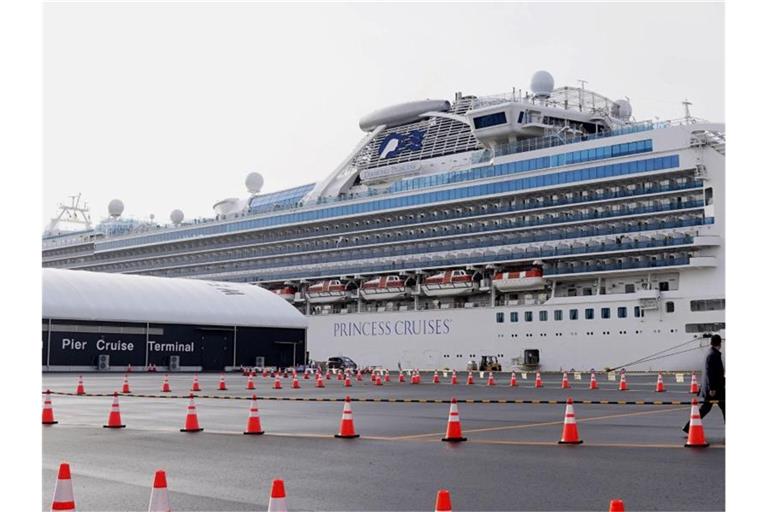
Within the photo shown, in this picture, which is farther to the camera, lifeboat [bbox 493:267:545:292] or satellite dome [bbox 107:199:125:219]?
satellite dome [bbox 107:199:125:219]

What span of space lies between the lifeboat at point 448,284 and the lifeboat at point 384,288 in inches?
93.4

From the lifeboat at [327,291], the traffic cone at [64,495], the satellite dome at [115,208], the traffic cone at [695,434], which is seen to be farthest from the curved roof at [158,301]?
the traffic cone at [64,495]

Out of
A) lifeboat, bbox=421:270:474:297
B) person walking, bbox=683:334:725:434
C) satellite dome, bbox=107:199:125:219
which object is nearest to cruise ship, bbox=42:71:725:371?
lifeboat, bbox=421:270:474:297

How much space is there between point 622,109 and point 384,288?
22190 millimetres

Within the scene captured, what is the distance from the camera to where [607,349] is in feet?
175

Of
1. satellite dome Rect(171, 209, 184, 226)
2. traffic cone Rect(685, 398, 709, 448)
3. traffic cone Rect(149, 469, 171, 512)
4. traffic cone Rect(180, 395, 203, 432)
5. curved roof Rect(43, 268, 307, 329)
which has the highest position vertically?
satellite dome Rect(171, 209, 184, 226)

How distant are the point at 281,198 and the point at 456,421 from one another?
232 ft

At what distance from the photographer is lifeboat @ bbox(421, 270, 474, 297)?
207 ft

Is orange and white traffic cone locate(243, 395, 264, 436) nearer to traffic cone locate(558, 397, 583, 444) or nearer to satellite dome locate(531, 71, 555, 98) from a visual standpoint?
traffic cone locate(558, 397, 583, 444)

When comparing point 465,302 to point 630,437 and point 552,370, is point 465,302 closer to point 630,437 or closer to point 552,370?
point 552,370

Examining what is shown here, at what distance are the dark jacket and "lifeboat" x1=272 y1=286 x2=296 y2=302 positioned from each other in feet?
207

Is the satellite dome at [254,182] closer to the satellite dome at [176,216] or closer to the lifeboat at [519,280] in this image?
the satellite dome at [176,216]

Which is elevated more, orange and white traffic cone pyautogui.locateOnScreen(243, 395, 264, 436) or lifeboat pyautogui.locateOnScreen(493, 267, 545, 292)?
lifeboat pyautogui.locateOnScreen(493, 267, 545, 292)

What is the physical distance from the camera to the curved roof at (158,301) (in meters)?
58.8
